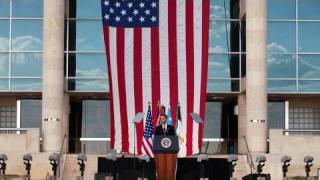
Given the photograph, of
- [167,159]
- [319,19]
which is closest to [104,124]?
[319,19]

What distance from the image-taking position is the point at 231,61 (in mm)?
41625

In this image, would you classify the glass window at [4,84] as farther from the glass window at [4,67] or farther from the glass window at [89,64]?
the glass window at [89,64]

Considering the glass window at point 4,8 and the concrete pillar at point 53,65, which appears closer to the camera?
the concrete pillar at point 53,65

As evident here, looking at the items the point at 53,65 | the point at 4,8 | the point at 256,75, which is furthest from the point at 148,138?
the point at 4,8

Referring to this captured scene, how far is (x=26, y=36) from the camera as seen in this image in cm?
4178

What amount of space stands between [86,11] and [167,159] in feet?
70.5

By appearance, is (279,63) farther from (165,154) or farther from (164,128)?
(165,154)

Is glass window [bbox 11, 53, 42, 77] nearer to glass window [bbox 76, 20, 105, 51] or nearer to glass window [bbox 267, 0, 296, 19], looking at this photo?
glass window [bbox 76, 20, 105, 51]

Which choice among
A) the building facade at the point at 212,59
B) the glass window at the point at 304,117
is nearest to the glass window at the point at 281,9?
the building facade at the point at 212,59

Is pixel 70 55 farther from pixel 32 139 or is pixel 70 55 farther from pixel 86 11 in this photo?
pixel 32 139

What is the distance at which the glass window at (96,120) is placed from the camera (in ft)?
141

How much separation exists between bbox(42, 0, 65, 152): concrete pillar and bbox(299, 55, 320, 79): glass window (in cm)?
1191

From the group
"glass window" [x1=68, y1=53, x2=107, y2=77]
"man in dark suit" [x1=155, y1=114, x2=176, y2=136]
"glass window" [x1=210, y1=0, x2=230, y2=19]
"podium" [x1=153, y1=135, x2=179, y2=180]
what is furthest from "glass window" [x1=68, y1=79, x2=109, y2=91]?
"podium" [x1=153, y1=135, x2=179, y2=180]

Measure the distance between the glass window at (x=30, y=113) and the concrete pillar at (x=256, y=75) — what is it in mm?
10911
